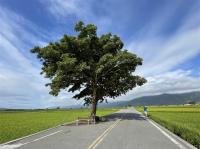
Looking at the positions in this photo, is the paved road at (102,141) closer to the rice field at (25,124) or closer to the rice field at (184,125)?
the rice field at (184,125)

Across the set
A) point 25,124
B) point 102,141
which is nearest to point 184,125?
point 102,141

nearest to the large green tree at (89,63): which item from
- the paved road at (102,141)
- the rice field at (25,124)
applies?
the rice field at (25,124)

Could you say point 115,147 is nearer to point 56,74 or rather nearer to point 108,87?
point 56,74

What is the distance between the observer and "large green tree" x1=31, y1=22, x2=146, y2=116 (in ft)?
115

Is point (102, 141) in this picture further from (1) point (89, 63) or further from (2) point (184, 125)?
(1) point (89, 63)

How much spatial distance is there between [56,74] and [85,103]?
29.4 feet

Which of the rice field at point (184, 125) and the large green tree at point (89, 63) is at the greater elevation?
the large green tree at point (89, 63)

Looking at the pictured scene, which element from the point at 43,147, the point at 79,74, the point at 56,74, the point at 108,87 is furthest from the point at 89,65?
the point at 43,147

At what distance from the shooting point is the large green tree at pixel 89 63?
34.9 meters

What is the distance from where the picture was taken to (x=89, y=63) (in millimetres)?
35656

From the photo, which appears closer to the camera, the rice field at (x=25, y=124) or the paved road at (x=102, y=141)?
the paved road at (x=102, y=141)

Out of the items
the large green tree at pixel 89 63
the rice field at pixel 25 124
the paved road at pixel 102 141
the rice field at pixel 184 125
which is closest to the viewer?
the paved road at pixel 102 141

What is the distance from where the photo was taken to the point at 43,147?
12.4 metres

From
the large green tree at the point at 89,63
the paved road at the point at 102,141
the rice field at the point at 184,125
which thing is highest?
the large green tree at the point at 89,63
